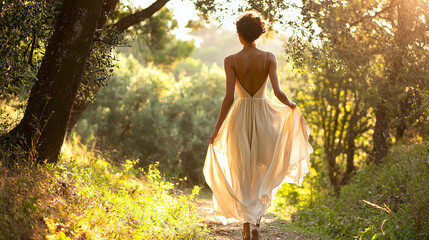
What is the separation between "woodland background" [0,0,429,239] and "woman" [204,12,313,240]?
813 mm

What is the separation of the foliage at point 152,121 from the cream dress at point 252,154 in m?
11.3

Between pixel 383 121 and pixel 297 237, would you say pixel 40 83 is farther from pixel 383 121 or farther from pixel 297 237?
pixel 383 121

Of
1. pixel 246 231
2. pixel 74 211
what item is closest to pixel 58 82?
pixel 74 211

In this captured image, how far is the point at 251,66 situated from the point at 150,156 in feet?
Answer: 9.93

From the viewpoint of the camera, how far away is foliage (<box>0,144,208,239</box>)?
13.4ft

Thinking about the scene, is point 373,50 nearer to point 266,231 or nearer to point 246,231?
point 266,231

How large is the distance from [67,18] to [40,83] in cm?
88

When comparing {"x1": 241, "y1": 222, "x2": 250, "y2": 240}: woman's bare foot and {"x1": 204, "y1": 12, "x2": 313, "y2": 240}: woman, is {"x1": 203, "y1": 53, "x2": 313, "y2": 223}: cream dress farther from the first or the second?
{"x1": 241, "y1": 222, "x2": 250, "y2": 240}: woman's bare foot

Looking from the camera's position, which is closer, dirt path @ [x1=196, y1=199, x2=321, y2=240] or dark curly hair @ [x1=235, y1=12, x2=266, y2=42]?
dark curly hair @ [x1=235, y1=12, x2=266, y2=42]

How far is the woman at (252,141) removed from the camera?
537cm

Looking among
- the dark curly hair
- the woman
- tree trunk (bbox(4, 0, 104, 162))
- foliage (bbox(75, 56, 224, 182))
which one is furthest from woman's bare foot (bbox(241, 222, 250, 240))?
foliage (bbox(75, 56, 224, 182))

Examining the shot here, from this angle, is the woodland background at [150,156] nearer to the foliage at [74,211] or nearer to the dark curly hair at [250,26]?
the foliage at [74,211]

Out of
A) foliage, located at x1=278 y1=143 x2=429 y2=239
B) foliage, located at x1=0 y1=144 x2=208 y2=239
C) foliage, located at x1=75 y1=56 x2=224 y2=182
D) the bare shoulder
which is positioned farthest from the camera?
A: foliage, located at x1=75 y1=56 x2=224 y2=182

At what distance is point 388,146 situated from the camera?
33.0 feet
